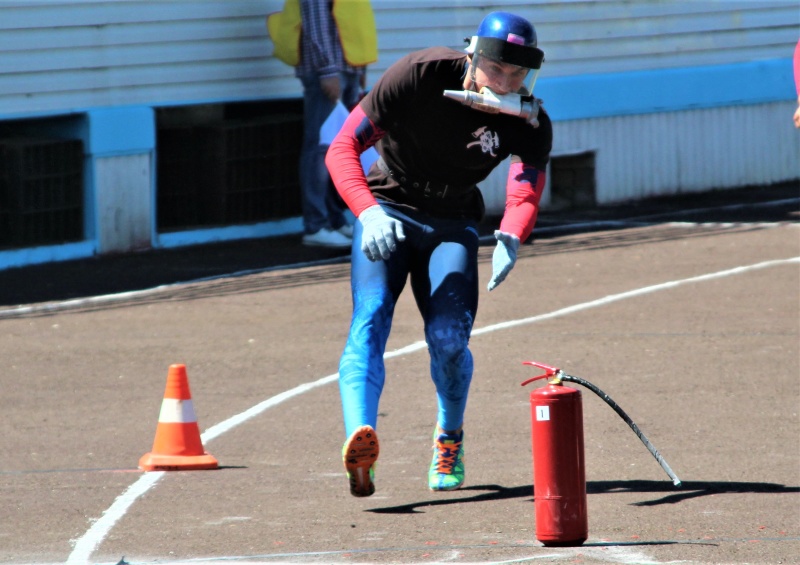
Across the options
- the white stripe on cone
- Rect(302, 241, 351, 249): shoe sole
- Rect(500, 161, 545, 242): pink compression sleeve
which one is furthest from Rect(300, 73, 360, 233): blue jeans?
Rect(500, 161, 545, 242): pink compression sleeve

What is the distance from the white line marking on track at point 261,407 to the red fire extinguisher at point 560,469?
1.60 meters

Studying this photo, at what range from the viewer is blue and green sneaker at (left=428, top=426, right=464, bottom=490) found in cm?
650

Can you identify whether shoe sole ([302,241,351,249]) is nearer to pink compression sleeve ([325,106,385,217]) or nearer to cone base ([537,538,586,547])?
A: pink compression sleeve ([325,106,385,217])

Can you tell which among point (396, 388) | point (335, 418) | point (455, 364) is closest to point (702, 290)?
point (396, 388)

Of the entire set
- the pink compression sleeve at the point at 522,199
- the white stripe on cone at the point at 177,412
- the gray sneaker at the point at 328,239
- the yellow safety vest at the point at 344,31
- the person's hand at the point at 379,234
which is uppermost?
the yellow safety vest at the point at 344,31

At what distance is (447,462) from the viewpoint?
6.55 metres

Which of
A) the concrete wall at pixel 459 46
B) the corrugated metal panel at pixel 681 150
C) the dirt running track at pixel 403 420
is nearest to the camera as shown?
the dirt running track at pixel 403 420

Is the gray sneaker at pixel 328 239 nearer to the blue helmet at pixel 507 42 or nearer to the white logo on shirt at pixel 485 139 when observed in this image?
the white logo on shirt at pixel 485 139

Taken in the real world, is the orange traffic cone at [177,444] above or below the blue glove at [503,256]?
below

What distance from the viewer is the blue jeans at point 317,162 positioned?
47.6 ft

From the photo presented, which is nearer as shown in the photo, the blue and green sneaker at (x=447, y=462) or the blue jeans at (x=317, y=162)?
the blue and green sneaker at (x=447, y=462)

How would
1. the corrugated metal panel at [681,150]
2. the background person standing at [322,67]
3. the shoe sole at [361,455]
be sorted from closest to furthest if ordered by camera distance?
the shoe sole at [361,455], the background person standing at [322,67], the corrugated metal panel at [681,150]

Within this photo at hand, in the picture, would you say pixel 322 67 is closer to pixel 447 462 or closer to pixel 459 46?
pixel 459 46

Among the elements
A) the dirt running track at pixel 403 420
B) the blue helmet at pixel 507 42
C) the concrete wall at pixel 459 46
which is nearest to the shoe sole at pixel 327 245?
the concrete wall at pixel 459 46
